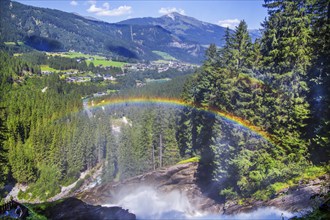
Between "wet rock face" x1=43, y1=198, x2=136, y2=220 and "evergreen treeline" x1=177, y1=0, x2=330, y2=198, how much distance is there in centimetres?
1036

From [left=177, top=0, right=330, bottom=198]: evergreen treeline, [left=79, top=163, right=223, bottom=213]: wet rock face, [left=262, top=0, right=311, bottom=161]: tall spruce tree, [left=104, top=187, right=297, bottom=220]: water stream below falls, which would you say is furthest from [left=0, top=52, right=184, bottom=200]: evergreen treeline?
[left=262, top=0, right=311, bottom=161]: tall spruce tree

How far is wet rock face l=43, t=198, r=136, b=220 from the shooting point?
22.6 meters

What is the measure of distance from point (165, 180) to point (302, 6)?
24723mm

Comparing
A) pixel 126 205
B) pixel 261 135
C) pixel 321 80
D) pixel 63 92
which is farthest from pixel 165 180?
pixel 63 92

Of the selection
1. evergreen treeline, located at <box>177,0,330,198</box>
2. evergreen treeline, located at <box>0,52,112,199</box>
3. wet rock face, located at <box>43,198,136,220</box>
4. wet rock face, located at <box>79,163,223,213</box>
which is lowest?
evergreen treeline, located at <box>0,52,112,199</box>

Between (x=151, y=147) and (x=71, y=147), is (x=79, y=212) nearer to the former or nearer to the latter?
(x=151, y=147)

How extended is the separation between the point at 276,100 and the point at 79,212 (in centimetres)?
1805

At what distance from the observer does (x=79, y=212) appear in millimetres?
24500

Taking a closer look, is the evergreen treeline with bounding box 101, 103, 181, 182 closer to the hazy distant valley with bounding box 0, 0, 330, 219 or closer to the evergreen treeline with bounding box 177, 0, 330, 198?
the hazy distant valley with bounding box 0, 0, 330, 219

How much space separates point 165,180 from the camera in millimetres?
39000

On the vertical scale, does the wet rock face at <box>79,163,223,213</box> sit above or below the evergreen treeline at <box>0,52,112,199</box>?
above

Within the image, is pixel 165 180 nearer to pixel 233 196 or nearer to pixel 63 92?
pixel 233 196

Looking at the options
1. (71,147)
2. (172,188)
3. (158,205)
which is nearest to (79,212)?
(158,205)

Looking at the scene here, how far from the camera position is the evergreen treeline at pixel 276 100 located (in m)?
23.9
